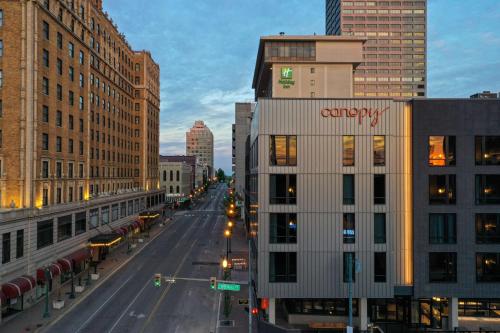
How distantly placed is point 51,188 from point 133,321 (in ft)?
61.9

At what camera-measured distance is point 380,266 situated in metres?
26.2

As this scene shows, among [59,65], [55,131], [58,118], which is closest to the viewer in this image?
[55,131]

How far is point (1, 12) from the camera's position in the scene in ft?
113

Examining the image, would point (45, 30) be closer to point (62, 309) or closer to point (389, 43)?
point (62, 309)

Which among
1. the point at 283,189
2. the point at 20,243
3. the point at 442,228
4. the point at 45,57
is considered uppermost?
the point at 45,57

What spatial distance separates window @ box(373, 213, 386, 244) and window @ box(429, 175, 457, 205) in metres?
3.75

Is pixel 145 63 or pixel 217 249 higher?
pixel 145 63

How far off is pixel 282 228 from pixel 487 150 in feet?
52.6

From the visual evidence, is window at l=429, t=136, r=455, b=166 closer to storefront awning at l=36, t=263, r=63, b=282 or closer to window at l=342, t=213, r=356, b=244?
window at l=342, t=213, r=356, b=244

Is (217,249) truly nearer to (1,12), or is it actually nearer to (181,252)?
(181,252)

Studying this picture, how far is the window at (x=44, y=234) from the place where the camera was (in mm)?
35344

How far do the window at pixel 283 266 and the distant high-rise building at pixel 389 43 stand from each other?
4877 inches

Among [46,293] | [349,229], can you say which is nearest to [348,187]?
[349,229]

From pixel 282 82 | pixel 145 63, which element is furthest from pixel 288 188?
pixel 145 63
